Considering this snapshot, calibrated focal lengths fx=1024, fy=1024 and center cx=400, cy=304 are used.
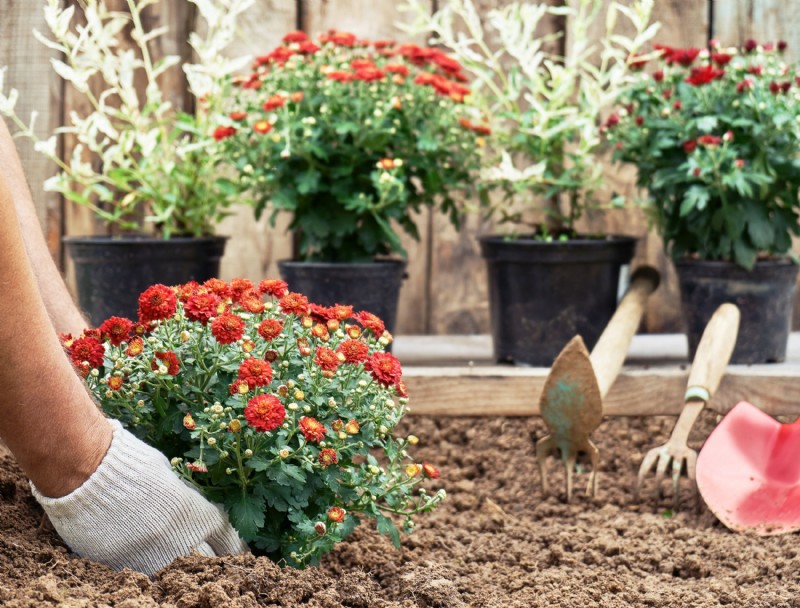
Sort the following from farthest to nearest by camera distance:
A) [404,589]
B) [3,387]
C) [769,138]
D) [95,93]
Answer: [95,93] < [769,138] < [404,589] < [3,387]

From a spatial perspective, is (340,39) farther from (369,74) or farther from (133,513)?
(133,513)

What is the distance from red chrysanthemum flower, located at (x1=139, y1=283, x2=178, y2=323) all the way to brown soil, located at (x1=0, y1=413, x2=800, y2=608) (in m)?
0.33

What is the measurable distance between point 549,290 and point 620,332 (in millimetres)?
219

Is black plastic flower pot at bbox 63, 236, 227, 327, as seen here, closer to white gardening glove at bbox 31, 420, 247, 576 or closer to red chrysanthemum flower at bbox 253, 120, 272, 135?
red chrysanthemum flower at bbox 253, 120, 272, 135

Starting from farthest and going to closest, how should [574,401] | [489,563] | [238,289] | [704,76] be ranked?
[704,76], [574,401], [489,563], [238,289]

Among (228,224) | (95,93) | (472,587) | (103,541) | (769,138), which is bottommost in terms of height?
(472,587)

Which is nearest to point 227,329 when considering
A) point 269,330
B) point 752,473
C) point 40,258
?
point 269,330

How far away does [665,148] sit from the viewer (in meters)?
2.25

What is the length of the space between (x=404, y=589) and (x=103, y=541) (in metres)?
0.43

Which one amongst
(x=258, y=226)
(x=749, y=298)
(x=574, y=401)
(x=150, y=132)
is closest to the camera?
(x=574, y=401)

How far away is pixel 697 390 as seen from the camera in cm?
203

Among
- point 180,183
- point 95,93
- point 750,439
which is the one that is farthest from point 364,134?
point 750,439

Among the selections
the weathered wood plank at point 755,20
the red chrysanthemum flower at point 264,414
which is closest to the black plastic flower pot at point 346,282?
the red chrysanthemum flower at point 264,414

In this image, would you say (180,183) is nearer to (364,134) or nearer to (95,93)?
(95,93)
